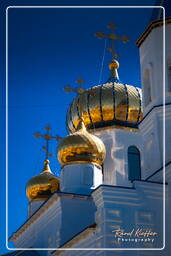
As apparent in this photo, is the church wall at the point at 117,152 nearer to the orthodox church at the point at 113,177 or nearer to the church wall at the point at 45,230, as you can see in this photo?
the orthodox church at the point at 113,177

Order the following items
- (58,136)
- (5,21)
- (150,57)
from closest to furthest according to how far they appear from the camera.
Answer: (5,21) → (150,57) → (58,136)

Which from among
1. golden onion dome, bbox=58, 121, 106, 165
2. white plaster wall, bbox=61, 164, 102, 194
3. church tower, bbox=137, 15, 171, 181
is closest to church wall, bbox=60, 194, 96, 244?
white plaster wall, bbox=61, 164, 102, 194

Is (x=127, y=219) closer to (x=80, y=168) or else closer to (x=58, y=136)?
(x=80, y=168)

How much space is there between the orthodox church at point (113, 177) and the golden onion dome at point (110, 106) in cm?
3

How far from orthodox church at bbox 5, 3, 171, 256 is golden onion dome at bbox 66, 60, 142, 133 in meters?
0.03

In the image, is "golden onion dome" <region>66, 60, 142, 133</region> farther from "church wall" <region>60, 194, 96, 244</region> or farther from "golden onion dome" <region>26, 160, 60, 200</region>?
"church wall" <region>60, 194, 96, 244</region>

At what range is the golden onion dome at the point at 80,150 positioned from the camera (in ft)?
46.7

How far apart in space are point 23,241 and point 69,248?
5222 mm

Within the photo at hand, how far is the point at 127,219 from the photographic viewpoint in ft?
36.0

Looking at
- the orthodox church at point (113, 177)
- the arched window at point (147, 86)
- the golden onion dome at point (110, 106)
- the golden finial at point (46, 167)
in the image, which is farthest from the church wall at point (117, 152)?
the arched window at point (147, 86)

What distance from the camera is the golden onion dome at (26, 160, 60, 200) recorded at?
17141mm

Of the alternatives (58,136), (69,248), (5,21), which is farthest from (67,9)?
(58,136)

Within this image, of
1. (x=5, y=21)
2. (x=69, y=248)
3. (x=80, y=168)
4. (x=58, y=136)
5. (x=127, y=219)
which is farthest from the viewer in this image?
(x=58, y=136)

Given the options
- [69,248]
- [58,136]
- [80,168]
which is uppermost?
[58,136]
